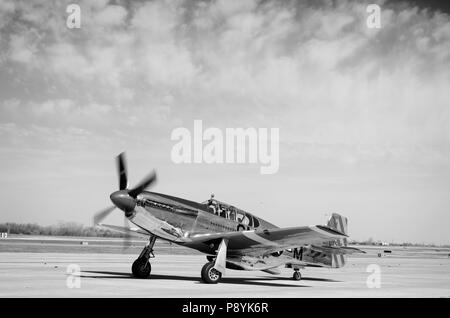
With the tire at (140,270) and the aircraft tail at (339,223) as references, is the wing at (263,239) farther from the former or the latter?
the aircraft tail at (339,223)

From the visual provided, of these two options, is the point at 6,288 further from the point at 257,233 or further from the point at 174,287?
the point at 257,233

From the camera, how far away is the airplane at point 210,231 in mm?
17859

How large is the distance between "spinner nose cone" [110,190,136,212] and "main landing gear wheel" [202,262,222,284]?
3279 millimetres

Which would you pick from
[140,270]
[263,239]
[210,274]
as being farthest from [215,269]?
[140,270]

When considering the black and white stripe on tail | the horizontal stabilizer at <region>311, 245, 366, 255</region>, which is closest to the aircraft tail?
the black and white stripe on tail

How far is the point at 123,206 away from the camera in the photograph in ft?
57.8

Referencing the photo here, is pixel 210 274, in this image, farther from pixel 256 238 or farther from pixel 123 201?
pixel 123 201

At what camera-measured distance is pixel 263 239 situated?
733 inches

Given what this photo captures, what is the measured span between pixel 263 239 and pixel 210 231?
6.54 feet

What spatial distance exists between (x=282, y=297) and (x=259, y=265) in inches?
235

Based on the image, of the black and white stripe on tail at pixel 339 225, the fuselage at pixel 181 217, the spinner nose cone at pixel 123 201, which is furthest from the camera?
the black and white stripe on tail at pixel 339 225

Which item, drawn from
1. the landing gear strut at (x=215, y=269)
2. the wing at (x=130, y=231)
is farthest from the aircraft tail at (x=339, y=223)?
the wing at (x=130, y=231)

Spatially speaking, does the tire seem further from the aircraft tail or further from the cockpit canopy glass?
the aircraft tail

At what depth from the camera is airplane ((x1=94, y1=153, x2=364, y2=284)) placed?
17859mm
